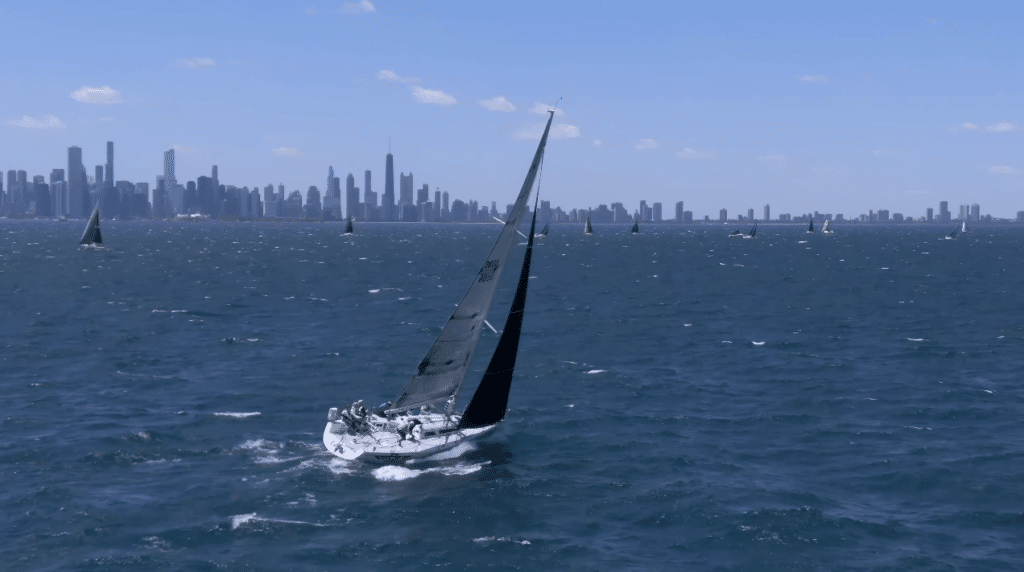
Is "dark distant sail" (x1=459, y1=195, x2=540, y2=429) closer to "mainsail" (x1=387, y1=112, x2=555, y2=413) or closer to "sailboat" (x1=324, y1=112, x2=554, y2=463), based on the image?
"sailboat" (x1=324, y1=112, x2=554, y2=463)

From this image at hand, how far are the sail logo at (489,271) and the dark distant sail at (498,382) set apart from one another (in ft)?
3.61

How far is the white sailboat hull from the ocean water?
2.23ft

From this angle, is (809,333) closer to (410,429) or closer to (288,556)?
(410,429)

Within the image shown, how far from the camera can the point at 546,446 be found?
34.3 metres

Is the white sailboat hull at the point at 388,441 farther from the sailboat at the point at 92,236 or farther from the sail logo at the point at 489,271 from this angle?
the sailboat at the point at 92,236

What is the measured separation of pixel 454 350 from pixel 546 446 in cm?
531

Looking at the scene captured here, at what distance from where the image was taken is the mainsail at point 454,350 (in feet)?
108

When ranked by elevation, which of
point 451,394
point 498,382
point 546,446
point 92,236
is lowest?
point 546,446

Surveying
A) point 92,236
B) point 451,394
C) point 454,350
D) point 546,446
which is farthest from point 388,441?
point 92,236

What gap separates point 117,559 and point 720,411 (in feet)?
85.8

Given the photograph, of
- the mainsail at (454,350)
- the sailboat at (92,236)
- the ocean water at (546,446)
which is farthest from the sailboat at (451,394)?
the sailboat at (92,236)

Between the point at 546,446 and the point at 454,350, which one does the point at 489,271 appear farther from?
the point at 546,446

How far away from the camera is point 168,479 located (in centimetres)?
2977

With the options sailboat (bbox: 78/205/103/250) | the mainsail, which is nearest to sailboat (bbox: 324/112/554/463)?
the mainsail
